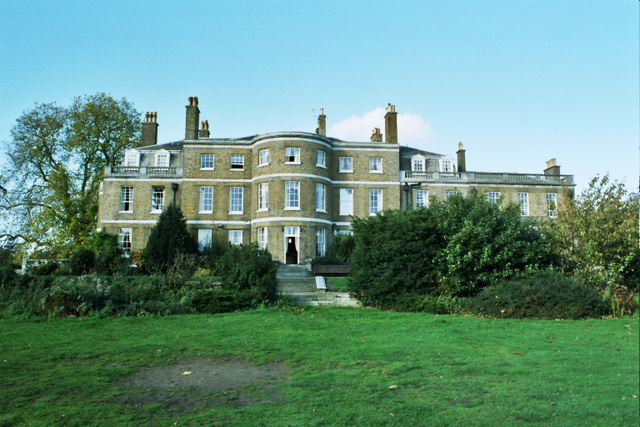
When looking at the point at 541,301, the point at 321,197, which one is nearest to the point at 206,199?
the point at 321,197

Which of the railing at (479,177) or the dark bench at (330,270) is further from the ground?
the railing at (479,177)

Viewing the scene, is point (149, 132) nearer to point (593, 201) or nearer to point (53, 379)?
point (593, 201)

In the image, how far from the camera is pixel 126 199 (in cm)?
3528

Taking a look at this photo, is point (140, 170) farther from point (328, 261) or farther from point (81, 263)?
point (328, 261)

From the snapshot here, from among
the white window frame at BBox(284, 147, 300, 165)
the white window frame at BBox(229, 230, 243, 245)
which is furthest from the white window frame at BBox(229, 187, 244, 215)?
the white window frame at BBox(284, 147, 300, 165)

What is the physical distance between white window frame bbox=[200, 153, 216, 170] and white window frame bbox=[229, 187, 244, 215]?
2110 millimetres

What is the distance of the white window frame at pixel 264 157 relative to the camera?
3375 cm

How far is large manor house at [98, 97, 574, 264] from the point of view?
32.9 metres

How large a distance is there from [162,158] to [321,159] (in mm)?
11796

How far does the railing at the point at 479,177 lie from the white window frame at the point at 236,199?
37.6 ft

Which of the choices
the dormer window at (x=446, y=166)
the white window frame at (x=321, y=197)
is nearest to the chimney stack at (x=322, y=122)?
the white window frame at (x=321, y=197)

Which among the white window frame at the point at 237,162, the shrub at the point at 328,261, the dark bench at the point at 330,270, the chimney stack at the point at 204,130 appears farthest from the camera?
the chimney stack at the point at 204,130

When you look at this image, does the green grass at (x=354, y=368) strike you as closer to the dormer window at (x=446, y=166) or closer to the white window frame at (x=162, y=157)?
the white window frame at (x=162, y=157)

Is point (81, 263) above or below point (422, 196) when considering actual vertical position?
below
